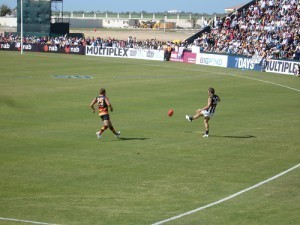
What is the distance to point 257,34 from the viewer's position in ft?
220

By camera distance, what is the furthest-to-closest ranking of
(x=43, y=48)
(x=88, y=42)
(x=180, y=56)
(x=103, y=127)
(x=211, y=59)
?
(x=43, y=48)
(x=88, y=42)
(x=180, y=56)
(x=211, y=59)
(x=103, y=127)

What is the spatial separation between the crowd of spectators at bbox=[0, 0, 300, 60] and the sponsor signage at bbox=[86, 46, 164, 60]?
87 cm

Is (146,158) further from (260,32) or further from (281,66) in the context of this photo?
(260,32)

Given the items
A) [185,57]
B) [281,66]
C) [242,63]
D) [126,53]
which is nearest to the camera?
[281,66]

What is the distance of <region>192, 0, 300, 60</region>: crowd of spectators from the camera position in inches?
2381

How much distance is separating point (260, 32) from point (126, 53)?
1775 cm

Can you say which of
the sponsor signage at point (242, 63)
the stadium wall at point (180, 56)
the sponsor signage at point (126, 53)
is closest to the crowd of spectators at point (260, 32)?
the sponsor signage at point (242, 63)

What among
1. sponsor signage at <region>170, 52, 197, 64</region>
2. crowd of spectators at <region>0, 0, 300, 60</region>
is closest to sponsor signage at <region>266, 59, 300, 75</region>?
crowd of spectators at <region>0, 0, 300, 60</region>

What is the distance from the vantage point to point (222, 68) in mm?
→ 62312

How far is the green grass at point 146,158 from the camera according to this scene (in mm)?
14805

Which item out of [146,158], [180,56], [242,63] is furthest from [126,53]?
[146,158]

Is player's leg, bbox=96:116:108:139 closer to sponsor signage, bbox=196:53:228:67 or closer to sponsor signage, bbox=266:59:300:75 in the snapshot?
sponsor signage, bbox=266:59:300:75

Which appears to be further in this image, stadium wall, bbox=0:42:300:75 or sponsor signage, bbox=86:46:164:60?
sponsor signage, bbox=86:46:164:60

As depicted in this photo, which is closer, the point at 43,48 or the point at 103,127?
the point at 103,127
